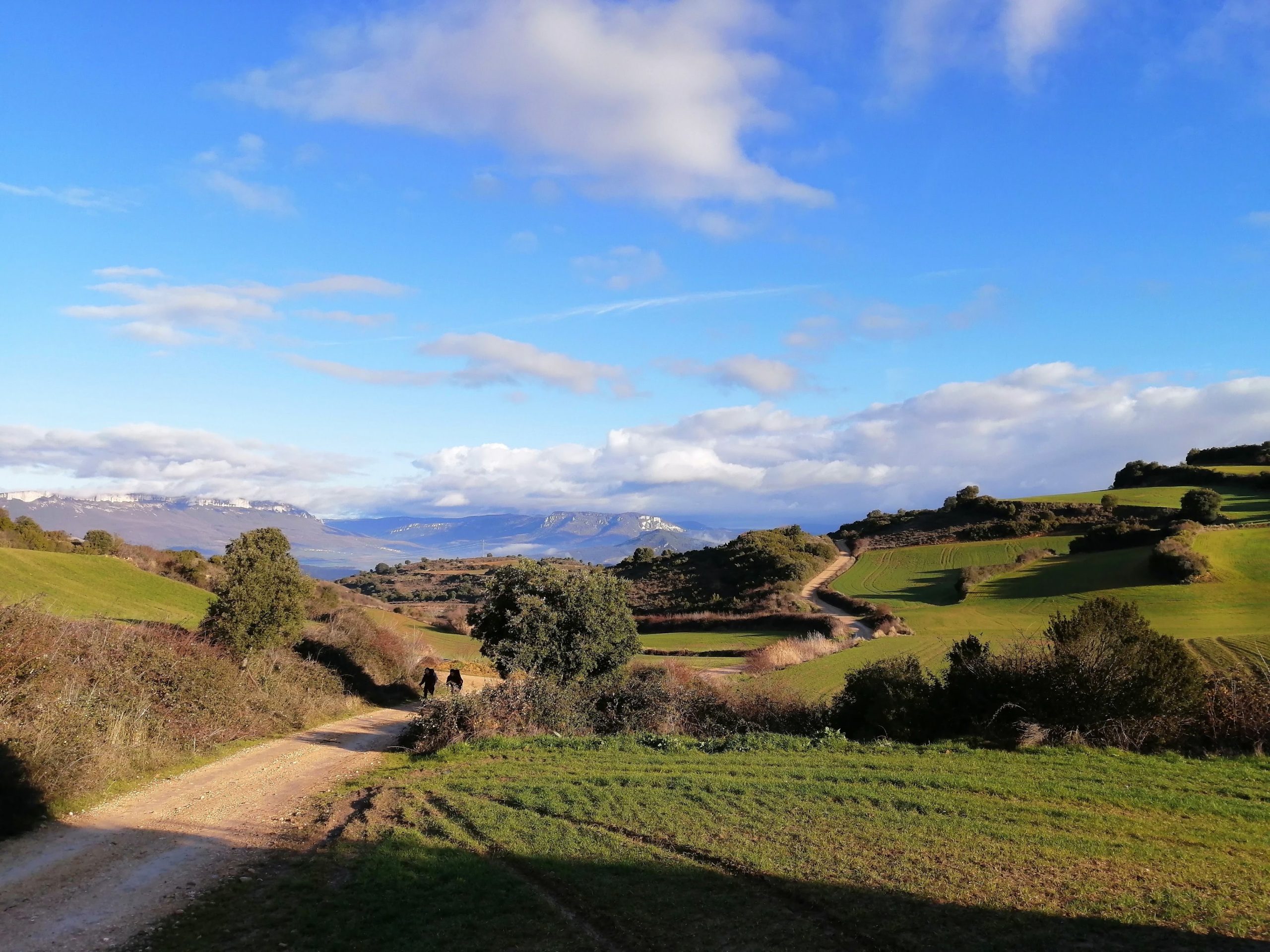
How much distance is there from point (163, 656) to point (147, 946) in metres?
11.7

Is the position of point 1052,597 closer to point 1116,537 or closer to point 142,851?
point 1116,537

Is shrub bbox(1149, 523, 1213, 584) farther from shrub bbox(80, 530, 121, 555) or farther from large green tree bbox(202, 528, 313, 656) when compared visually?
shrub bbox(80, 530, 121, 555)

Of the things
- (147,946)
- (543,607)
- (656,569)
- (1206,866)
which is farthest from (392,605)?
(1206,866)

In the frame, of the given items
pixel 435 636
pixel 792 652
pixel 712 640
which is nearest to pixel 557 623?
pixel 792 652

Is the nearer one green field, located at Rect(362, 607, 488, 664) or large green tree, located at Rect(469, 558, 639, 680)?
large green tree, located at Rect(469, 558, 639, 680)

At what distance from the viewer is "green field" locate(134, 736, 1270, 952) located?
6801mm

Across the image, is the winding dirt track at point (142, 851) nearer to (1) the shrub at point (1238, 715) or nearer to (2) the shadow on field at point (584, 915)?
(2) the shadow on field at point (584, 915)

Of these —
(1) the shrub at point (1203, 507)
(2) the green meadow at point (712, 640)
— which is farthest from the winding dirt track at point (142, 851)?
(1) the shrub at point (1203, 507)

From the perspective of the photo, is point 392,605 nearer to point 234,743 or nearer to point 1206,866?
point 234,743

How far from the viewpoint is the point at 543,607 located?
22.1 m

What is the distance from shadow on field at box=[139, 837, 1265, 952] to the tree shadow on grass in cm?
2

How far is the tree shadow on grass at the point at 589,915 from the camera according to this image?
6480 millimetres

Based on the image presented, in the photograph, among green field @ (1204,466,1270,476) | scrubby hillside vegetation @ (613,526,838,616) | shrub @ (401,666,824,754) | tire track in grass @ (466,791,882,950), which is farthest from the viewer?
green field @ (1204,466,1270,476)

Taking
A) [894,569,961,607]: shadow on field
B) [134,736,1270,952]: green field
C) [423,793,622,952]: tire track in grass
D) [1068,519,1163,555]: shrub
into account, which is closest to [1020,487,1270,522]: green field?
[1068,519,1163,555]: shrub
